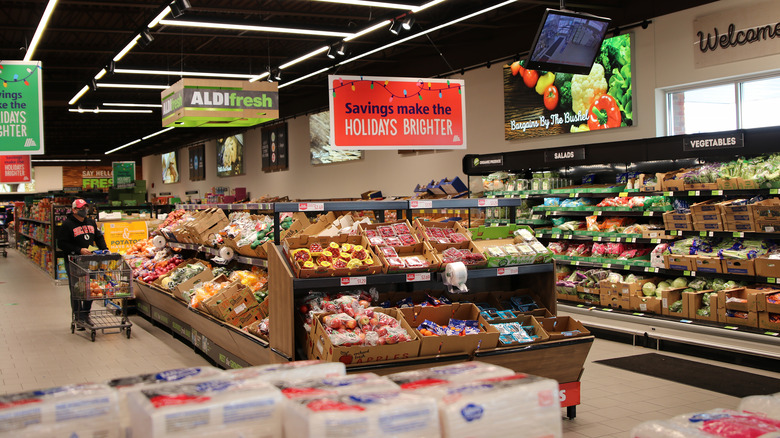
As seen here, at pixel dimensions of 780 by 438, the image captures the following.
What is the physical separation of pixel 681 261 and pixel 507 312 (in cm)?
314

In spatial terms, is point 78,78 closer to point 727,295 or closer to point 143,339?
point 143,339

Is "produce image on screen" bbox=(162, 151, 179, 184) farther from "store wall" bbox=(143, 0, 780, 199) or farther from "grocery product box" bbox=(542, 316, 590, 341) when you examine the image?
"grocery product box" bbox=(542, 316, 590, 341)

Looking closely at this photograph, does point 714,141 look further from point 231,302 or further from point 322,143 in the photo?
point 322,143

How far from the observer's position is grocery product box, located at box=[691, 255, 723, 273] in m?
6.66

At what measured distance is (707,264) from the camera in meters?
6.75

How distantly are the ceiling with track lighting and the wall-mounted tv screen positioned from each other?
2058 millimetres

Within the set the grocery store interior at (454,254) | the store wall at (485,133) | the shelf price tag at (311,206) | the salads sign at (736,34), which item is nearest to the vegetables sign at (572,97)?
the grocery store interior at (454,254)

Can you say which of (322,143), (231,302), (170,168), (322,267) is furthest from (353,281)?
(170,168)

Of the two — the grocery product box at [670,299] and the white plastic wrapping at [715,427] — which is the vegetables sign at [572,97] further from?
the white plastic wrapping at [715,427]

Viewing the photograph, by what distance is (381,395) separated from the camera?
167 cm

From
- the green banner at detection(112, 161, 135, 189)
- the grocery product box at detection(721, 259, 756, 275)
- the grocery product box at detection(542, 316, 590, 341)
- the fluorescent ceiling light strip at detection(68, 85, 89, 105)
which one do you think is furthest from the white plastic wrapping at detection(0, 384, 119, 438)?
the green banner at detection(112, 161, 135, 189)

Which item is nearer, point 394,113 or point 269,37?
point 394,113

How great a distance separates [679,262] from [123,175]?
664 inches

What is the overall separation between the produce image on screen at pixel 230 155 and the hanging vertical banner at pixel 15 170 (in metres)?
6.40
